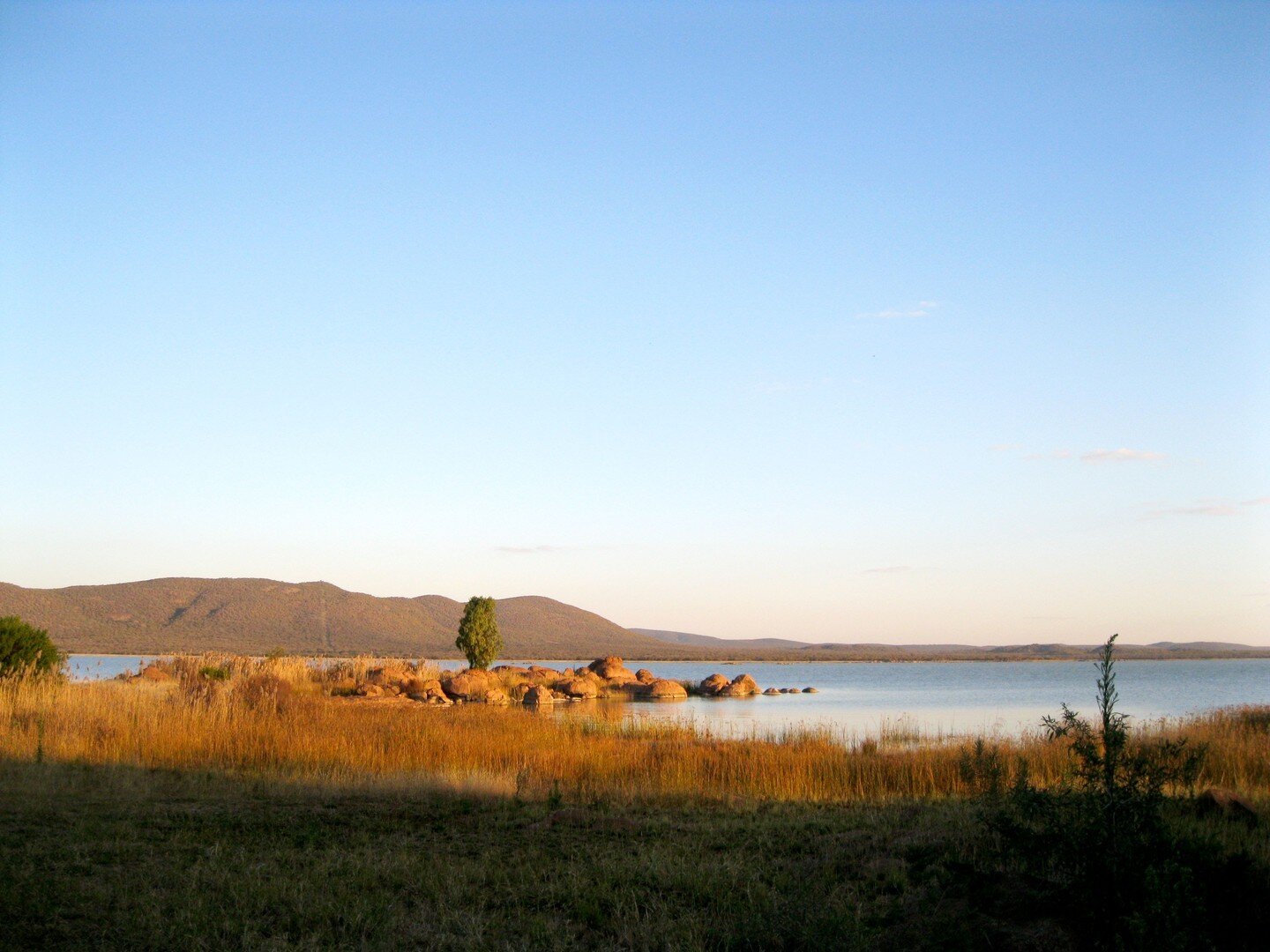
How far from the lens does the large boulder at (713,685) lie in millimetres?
49438

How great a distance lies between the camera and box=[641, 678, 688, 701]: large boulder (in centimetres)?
4562

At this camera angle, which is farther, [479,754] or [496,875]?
[479,754]

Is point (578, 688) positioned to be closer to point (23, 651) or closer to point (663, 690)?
point (663, 690)

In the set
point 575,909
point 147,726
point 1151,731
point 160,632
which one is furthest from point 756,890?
point 160,632

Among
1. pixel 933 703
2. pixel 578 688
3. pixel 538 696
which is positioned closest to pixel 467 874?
pixel 538 696

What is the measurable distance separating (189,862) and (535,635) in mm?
151471

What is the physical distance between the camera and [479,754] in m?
15.6

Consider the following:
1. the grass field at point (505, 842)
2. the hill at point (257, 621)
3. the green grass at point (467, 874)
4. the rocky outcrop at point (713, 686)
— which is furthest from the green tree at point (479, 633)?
the hill at point (257, 621)

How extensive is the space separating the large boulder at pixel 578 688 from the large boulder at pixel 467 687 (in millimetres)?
4038

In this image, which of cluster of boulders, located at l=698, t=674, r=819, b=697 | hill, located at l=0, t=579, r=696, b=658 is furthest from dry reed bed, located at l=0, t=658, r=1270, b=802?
hill, located at l=0, t=579, r=696, b=658

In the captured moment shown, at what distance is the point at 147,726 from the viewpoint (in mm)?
15148

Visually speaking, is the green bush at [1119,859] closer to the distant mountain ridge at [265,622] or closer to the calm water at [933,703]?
the calm water at [933,703]

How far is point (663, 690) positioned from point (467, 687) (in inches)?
498

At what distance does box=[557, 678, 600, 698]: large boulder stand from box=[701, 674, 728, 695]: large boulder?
8194 millimetres
